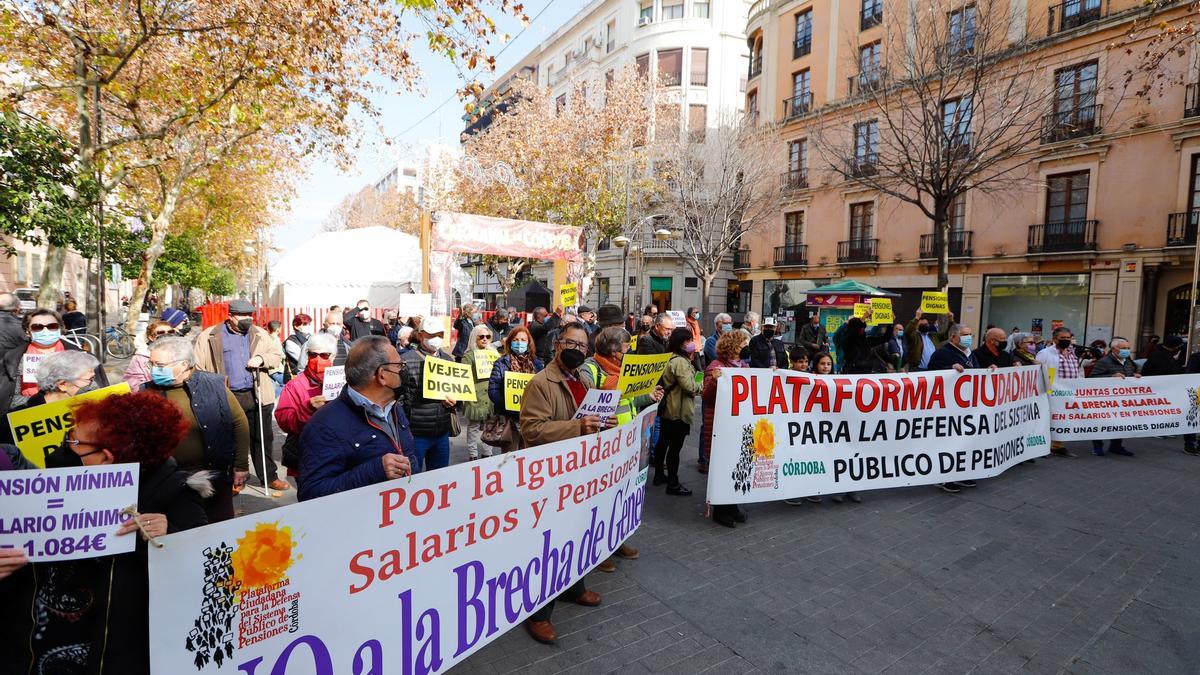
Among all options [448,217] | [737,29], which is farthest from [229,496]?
[737,29]

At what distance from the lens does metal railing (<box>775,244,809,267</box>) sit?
29016 millimetres

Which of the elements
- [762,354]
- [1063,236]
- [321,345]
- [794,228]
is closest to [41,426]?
[321,345]

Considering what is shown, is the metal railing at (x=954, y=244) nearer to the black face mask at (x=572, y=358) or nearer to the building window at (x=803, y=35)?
the building window at (x=803, y=35)

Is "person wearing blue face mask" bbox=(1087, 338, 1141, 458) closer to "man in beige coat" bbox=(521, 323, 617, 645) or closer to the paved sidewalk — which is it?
the paved sidewalk

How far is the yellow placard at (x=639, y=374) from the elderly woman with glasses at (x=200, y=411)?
8.37 feet

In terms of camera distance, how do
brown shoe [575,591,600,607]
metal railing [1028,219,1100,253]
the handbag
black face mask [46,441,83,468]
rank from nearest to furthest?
black face mask [46,441,83,468], brown shoe [575,591,600,607], the handbag, metal railing [1028,219,1100,253]

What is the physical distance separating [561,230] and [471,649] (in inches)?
448

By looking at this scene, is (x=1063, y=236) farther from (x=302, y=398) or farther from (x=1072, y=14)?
(x=302, y=398)

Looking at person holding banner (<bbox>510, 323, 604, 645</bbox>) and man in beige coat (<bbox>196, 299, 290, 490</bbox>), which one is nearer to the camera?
person holding banner (<bbox>510, 323, 604, 645</bbox>)

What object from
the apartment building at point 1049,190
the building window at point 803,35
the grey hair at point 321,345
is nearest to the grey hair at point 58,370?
the grey hair at point 321,345

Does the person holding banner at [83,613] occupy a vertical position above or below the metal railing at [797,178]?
below

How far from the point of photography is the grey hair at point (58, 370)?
3.27m

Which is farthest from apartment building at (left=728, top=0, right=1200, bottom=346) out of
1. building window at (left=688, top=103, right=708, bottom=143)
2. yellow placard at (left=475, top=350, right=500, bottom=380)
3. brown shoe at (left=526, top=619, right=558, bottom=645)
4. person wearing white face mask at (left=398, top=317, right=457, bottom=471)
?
brown shoe at (left=526, top=619, right=558, bottom=645)

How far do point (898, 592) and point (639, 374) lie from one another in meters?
2.34
